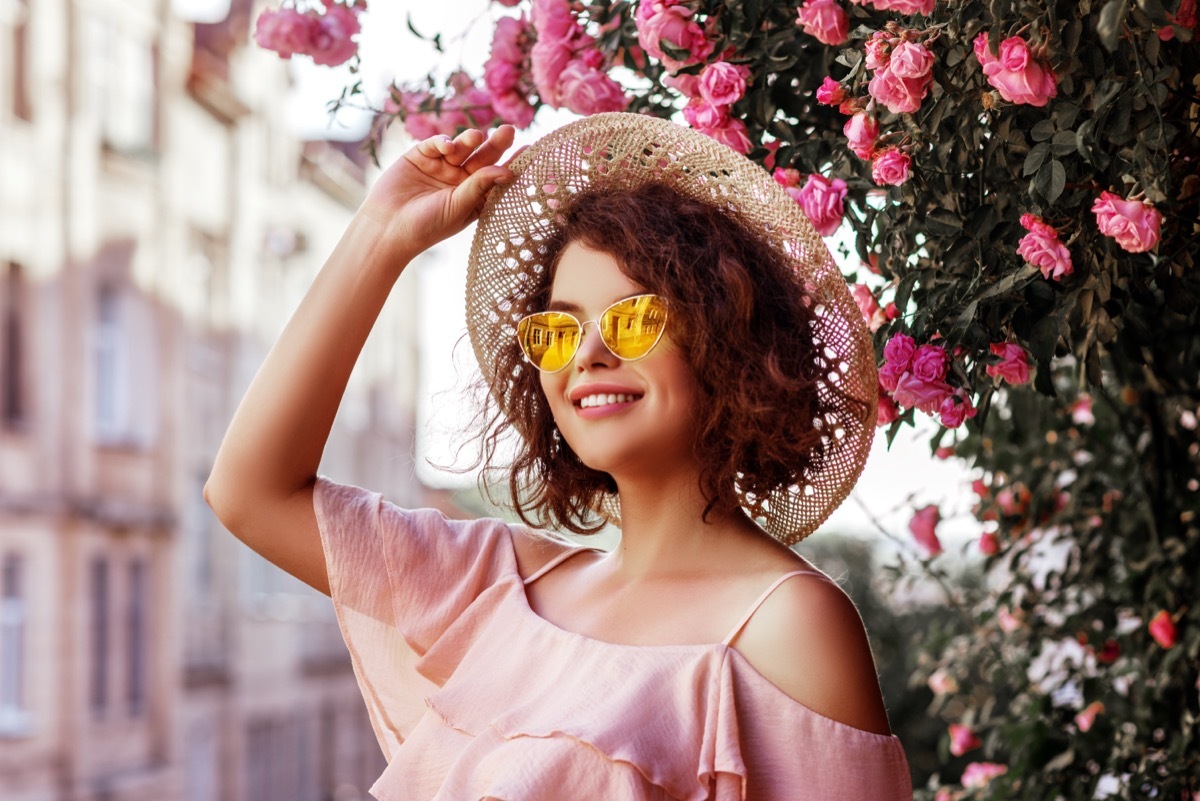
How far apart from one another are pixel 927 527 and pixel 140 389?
14703 mm

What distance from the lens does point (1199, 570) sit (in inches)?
119

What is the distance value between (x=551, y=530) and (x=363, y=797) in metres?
24.1

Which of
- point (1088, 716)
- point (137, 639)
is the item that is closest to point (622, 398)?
point (1088, 716)

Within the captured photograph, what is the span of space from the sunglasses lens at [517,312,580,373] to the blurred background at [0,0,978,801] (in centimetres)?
746

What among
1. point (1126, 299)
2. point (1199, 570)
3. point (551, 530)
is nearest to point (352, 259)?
point (551, 530)

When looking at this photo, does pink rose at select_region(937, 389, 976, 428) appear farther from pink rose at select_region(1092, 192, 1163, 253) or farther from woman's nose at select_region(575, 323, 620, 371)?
woman's nose at select_region(575, 323, 620, 371)

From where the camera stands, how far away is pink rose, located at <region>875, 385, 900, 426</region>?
83.5 inches

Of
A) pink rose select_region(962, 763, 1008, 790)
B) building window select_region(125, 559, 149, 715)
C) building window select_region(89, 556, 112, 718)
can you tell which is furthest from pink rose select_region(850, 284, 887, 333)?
building window select_region(125, 559, 149, 715)

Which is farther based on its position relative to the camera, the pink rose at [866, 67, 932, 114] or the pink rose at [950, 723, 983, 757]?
the pink rose at [950, 723, 983, 757]

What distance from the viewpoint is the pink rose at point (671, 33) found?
7.10 ft

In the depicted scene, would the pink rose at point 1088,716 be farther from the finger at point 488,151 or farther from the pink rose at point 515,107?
the finger at point 488,151

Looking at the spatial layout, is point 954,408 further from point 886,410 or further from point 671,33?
point 671,33

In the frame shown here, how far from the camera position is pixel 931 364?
6.38 feet

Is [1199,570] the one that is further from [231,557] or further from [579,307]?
[231,557]
